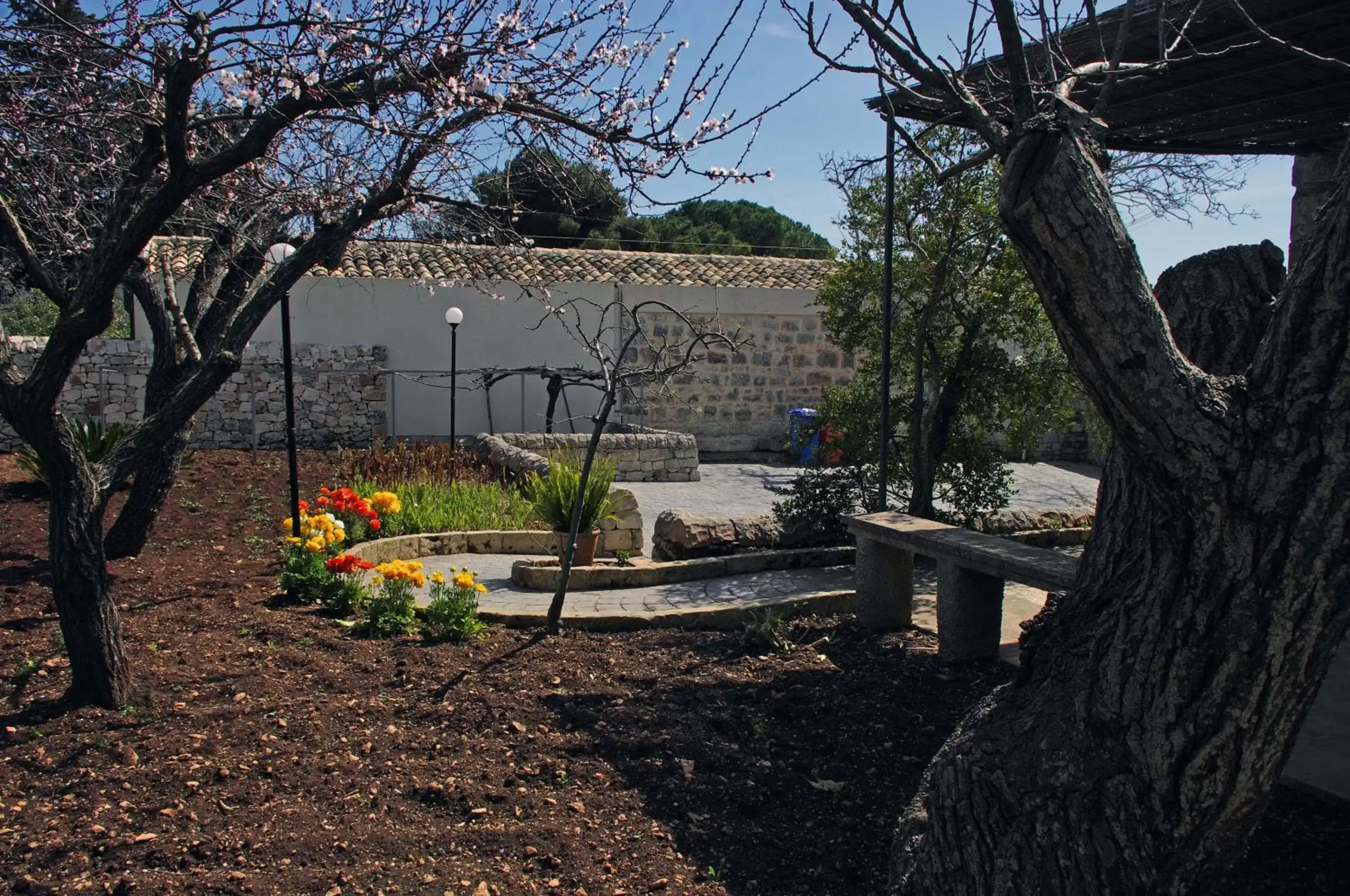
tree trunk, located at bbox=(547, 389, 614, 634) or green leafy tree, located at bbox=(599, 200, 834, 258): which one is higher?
green leafy tree, located at bbox=(599, 200, 834, 258)

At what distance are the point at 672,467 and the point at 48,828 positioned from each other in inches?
423

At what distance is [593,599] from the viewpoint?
6500 millimetres

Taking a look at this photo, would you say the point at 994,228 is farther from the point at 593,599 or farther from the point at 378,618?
the point at 378,618

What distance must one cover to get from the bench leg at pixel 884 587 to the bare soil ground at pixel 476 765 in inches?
10.0

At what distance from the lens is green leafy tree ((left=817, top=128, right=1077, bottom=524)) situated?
759cm

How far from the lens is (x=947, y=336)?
8031 mm

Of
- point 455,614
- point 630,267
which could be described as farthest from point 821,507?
point 630,267

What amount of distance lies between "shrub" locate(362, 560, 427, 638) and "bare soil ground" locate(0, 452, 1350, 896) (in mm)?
145

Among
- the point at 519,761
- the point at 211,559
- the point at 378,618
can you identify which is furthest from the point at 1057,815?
the point at 211,559

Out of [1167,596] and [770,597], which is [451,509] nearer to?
[770,597]

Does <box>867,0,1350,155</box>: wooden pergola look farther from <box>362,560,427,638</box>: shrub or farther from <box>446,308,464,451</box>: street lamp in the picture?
<box>446,308,464,451</box>: street lamp

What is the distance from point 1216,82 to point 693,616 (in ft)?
12.7

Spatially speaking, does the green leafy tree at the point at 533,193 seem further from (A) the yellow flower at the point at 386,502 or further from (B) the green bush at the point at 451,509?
(B) the green bush at the point at 451,509

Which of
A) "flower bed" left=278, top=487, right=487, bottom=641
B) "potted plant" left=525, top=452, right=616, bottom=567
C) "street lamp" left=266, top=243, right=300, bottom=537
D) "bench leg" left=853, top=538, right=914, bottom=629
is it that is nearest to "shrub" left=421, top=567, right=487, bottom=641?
"flower bed" left=278, top=487, right=487, bottom=641
